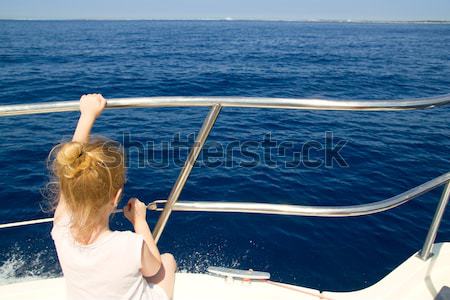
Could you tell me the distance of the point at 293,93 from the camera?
14.4m

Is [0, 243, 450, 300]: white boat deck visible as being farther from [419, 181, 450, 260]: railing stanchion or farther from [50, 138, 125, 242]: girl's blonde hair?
[50, 138, 125, 242]: girl's blonde hair

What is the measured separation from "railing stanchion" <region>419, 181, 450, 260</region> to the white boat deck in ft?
0.39

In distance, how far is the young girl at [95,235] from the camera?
4.17 ft

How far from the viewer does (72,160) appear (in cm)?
125

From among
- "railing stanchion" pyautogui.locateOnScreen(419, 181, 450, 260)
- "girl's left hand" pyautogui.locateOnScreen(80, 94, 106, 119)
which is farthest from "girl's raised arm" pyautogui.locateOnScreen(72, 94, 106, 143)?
"railing stanchion" pyautogui.locateOnScreen(419, 181, 450, 260)

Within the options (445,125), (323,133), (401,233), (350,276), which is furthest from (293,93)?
(350,276)

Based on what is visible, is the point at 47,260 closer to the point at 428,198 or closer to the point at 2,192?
the point at 2,192

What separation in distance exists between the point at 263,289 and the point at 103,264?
3.52 ft

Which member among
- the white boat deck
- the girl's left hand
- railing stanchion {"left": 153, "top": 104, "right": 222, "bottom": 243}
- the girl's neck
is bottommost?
the white boat deck

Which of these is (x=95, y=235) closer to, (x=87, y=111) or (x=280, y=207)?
(x=87, y=111)

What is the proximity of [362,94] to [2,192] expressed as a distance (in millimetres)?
12907

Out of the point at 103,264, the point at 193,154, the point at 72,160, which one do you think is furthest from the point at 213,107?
the point at 103,264

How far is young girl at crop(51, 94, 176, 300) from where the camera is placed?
127 centimetres

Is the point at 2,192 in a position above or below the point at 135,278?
below
